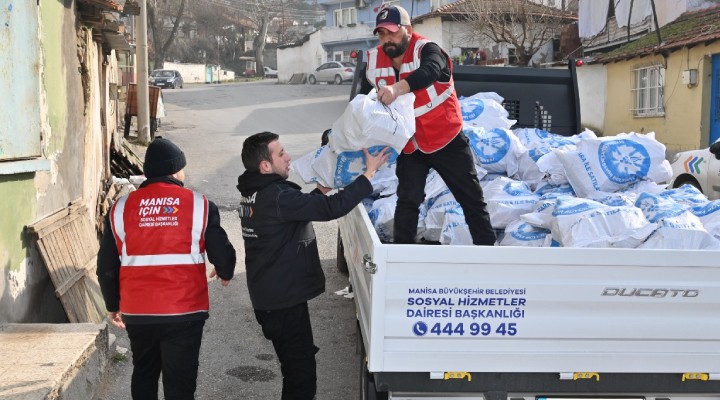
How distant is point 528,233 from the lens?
14.6 ft

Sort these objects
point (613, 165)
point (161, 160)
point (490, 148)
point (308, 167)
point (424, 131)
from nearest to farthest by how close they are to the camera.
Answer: point (161, 160) < point (424, 131) < point (308, 167) < point (613, 165) < point (490, 148)

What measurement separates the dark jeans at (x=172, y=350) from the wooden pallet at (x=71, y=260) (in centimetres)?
189

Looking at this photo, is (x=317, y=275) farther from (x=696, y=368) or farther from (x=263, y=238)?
(x=696, y=368)

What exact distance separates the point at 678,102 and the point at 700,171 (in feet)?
28.9

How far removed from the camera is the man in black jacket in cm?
380

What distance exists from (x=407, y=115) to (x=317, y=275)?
3.27ft

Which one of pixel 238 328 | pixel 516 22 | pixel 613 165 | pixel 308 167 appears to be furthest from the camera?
pixel 516 22

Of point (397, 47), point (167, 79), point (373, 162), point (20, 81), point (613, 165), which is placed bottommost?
point (613, 165)

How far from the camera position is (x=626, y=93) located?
68.4ft

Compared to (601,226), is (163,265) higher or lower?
lower

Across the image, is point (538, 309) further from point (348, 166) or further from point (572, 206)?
point (348, 166)

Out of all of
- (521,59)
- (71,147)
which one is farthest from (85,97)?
(521,59)

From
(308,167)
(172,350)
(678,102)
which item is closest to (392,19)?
(308,167)

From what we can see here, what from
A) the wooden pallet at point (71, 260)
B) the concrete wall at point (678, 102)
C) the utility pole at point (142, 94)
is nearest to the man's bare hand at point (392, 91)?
the wooden pallet at point (71, 260)
